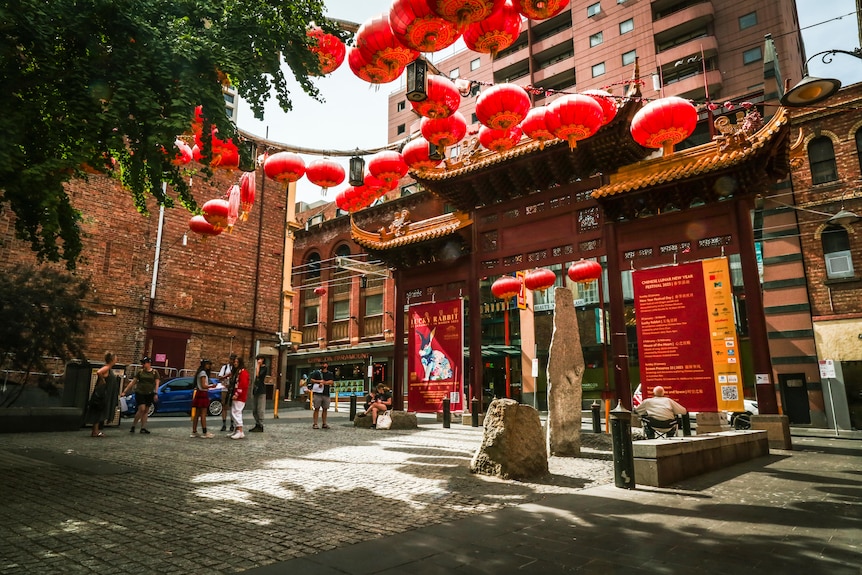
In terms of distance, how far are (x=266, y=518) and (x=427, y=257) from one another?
13.9 m

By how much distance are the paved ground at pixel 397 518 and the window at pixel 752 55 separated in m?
29.3

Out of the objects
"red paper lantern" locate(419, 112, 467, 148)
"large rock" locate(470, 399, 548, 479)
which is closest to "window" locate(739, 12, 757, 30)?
"red paper lantern" locate(419, 112, 467, 148)

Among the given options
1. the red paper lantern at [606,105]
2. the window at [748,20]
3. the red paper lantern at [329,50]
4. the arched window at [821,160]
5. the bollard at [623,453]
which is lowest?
the bollard at [623,453]

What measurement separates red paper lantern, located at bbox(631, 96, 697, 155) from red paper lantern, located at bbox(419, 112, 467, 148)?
3.64 metres

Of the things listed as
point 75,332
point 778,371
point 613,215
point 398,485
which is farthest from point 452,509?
point 778,371

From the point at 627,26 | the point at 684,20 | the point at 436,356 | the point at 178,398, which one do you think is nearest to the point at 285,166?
the point at 436,356

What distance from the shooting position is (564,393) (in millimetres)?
9555

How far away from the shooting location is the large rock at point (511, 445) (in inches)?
275

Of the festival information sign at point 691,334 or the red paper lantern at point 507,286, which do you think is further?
the red paper lantern at point 507,286

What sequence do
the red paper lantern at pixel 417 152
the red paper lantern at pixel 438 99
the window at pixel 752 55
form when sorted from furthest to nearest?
1. the window at pixel 752 55
2. the red paper lantern at pixel 417 152
3. the red paper lantern at pixel 438 99

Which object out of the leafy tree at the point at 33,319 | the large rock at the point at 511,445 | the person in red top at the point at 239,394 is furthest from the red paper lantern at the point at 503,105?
the leafy tree at the point at 33,319

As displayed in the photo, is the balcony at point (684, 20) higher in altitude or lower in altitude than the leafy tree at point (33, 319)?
higher

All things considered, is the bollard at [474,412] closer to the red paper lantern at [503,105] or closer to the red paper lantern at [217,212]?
the red paper lantern at [217,212]

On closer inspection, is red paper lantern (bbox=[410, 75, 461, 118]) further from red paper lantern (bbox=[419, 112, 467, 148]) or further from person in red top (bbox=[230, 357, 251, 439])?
person in red top (bbox=[230, 357, 251, 439])
